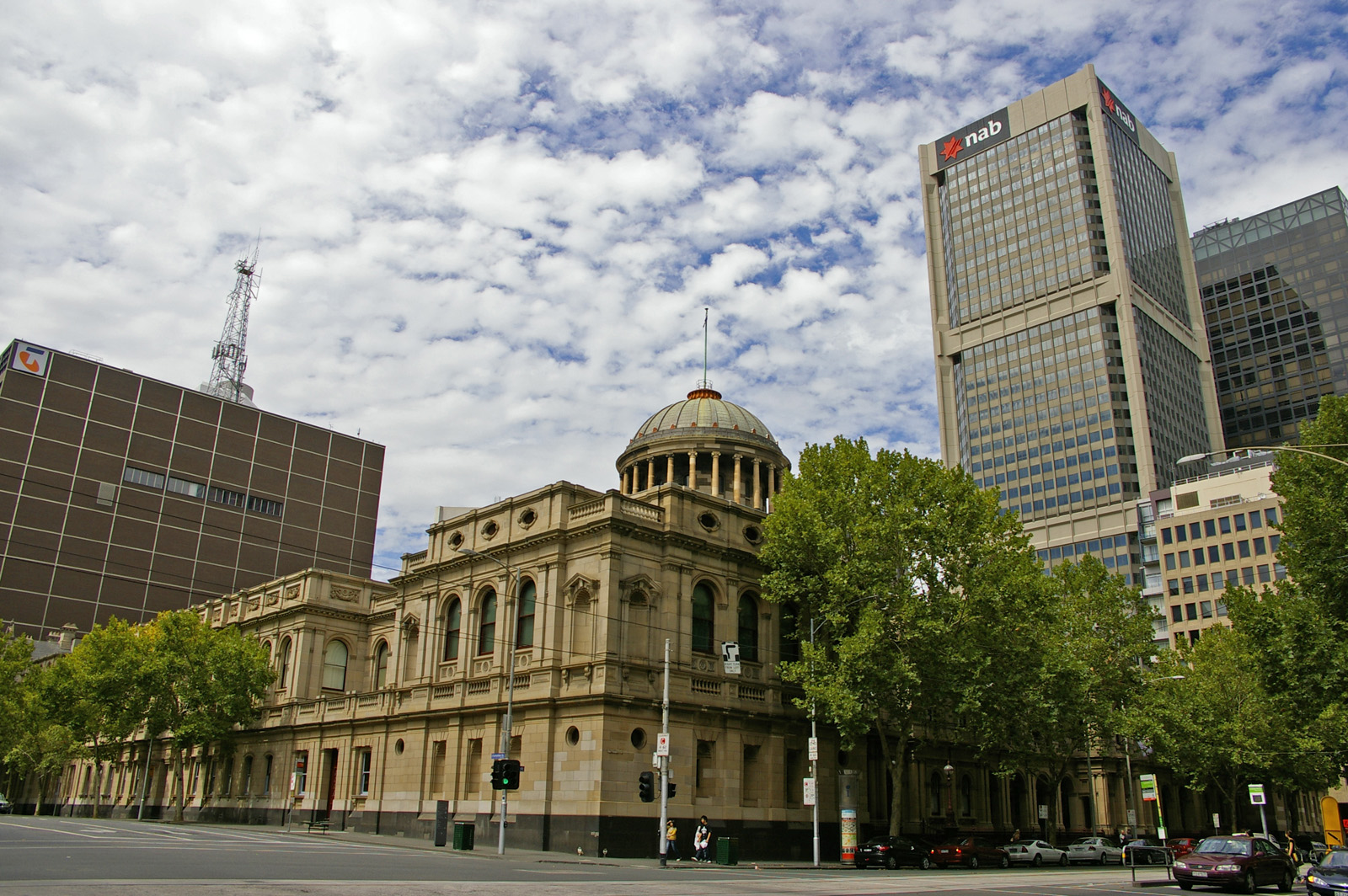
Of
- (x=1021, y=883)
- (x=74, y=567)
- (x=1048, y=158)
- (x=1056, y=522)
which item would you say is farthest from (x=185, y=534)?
(x=1048, y=158)

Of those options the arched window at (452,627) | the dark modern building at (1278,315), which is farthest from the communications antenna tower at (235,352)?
the dark modern building at (1278,315)

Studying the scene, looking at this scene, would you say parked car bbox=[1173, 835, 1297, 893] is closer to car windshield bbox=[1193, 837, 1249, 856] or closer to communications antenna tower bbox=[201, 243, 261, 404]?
car windshield bbox=[1193, 837, 1249, 856]

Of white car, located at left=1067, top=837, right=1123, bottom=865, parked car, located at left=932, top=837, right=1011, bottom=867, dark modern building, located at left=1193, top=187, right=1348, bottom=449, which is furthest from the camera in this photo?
dark modern building, located at left=1193, top=187, right=1348, bottom=449

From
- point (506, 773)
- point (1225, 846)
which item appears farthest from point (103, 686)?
point (1225, 846)

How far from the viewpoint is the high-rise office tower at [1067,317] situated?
127 meters

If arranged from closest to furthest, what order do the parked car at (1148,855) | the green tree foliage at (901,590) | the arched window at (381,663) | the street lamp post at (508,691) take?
the street lamp post at (508,691) < the green tree foliage at (901,590) < the parked car at (1148,855) < the arched window at (381,663)

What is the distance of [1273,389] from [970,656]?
442ft

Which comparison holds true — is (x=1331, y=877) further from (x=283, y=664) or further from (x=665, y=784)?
(x=283, y=664)

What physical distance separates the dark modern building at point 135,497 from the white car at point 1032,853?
69091mm

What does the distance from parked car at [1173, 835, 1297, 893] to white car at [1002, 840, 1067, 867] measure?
18.2m

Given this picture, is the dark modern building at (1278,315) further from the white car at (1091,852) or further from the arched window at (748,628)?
the arched window at (748,628)

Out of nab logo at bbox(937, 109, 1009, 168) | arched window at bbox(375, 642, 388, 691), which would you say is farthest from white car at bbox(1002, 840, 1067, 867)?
nab logo at bbox(937, 109, 1009, 168)

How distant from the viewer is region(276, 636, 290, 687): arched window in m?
59.9

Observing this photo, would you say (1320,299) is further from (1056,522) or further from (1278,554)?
(1278,554)
